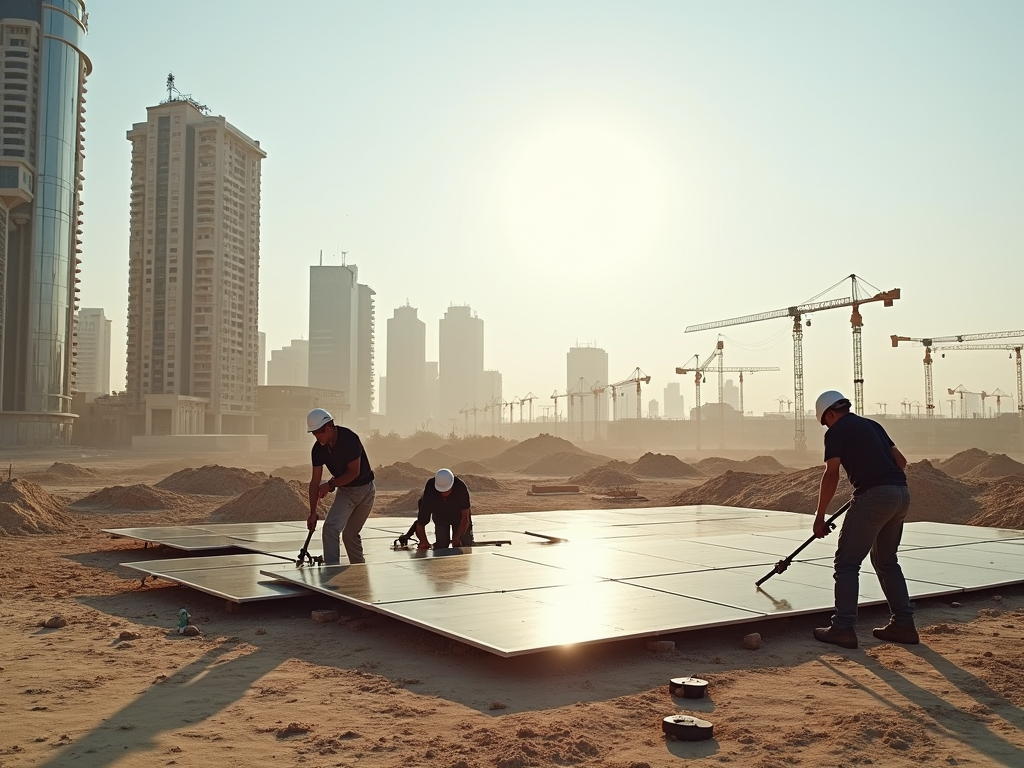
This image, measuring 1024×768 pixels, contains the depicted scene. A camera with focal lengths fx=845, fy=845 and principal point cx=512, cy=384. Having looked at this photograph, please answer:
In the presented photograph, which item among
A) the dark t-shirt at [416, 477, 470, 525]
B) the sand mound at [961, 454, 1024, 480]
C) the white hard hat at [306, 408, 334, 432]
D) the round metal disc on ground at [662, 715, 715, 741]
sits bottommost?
the round metal disc on ground at [662, 715, 715, 741]

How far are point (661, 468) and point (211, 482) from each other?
2145 centimetres

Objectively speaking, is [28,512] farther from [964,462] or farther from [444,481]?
[964,462]

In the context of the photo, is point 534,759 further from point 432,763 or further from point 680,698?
point 680,698

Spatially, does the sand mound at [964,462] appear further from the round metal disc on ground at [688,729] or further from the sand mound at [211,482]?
the round metal disc on ground at [688,729]

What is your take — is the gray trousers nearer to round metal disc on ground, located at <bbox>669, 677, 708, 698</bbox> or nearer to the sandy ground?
the sandy ground

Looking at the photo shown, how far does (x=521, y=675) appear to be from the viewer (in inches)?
210

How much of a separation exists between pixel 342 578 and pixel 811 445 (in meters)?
140

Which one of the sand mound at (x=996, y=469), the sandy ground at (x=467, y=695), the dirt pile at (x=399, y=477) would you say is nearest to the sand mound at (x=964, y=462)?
the sand mound at (x=996, y=469)

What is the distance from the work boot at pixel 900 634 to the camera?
6.17 m

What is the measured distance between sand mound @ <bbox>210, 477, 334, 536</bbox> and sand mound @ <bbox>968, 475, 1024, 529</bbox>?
13269mm

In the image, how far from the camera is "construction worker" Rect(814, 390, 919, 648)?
19.2 feet

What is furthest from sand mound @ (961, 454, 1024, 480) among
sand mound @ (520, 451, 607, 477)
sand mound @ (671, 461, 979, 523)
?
sand mound @ (520, 451, 607, 477)

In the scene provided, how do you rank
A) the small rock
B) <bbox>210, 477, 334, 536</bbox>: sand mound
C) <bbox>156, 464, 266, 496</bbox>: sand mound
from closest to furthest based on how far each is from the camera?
the small rock, <bbox>210, 477, 334, 536</bbox>: sand mound, <bbox>156, 464, 266, 496</bbox>: sand mound

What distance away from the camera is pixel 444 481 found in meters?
9.21
